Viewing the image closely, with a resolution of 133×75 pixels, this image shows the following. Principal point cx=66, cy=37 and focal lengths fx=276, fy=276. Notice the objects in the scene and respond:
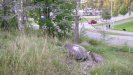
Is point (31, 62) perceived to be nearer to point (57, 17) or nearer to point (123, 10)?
point (57, 17)

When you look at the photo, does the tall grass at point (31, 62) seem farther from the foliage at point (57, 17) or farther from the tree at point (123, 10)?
the tree at point (123, 10)

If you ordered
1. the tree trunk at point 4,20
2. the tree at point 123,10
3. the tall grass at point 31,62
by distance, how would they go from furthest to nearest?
the tree at point 123,10, the tree trunk at point 4,20, the tall grass at point 31,62

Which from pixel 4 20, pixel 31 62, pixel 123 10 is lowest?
pixel 123 10

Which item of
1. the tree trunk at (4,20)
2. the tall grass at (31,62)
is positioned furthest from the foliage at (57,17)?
the tall grass at (31,62)

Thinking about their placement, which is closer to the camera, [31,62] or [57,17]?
[31,62]

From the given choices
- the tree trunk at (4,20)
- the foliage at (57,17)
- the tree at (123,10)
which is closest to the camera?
the tree trunk at (4,20)

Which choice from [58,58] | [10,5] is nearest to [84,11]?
[10,5]

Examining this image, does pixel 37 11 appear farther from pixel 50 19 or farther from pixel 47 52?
pixel 47 52

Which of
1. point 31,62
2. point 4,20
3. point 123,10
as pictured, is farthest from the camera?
point 123,10

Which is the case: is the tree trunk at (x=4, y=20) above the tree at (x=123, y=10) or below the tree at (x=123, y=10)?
above

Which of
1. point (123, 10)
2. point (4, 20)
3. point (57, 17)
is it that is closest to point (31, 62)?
point (57, 17)

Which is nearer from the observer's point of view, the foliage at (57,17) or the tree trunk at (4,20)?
the tree trunk at (4,20)

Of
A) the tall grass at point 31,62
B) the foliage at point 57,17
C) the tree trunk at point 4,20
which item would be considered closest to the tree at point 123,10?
the foliage at point 57,17

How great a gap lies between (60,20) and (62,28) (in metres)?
0.36
